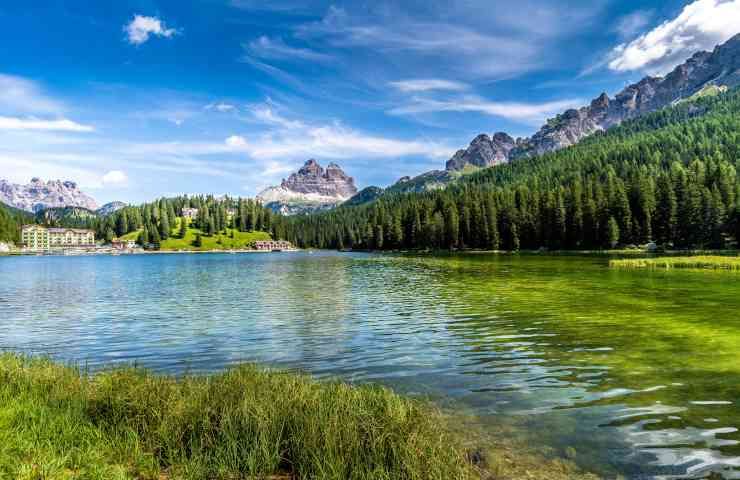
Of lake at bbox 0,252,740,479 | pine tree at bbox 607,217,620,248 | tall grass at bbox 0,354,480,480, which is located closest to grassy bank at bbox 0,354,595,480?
tall grass at bbox 0,354,480,480

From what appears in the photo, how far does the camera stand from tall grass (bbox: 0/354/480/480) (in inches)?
363

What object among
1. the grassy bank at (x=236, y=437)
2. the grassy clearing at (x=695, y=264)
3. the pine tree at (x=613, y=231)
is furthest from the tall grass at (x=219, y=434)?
the pine tree at (x=613, y=231)

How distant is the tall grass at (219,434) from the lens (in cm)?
922

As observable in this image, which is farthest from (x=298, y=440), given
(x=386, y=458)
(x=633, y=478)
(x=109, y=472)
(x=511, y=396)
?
(x=511, y=396)

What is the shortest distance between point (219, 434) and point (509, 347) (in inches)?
695

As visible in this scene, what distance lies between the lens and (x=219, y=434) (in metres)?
10.5

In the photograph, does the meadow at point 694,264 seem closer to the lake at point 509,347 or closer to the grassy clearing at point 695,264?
the grassy clearing at point 695,264

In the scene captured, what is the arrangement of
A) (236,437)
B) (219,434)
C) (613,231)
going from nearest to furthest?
(236,437), (219,434), (613,231)

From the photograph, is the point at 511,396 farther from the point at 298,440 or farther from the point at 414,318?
the point at 414,318

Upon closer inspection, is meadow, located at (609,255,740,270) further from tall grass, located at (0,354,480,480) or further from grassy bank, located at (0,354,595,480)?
tall grass, located at (0,354,480,480)

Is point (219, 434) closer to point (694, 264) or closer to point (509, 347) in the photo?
point (509, 347)

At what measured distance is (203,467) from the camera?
9.33 m

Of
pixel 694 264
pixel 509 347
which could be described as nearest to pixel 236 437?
pixel 509 347

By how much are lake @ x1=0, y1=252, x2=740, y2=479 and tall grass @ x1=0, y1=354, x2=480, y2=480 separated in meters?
4.84
